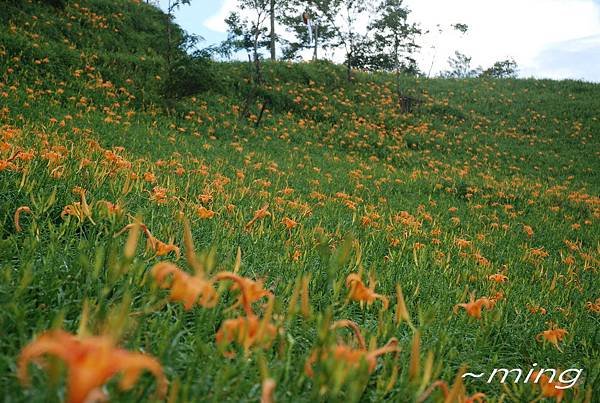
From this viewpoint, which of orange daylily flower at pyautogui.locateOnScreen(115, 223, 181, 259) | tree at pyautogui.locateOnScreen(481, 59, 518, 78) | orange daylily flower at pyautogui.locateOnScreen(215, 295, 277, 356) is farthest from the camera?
tree at pyautogui.locateOnScreen(481, 59, 518, 78)

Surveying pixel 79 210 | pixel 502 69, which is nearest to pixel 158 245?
pixel 79 210

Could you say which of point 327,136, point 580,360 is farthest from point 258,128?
point 580,360

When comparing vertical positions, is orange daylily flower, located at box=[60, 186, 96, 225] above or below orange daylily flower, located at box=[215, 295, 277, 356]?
above

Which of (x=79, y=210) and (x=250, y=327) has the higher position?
(x=79, y=210)

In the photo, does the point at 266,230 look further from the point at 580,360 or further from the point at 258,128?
the point at 258,128

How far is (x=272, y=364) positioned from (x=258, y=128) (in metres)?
9.86

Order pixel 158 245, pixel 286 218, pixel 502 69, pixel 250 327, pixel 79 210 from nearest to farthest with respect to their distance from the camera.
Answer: pixel 250 327 → pixel 158 245 → pixel 79 210 → pixel 286 218 → pixel 502 69

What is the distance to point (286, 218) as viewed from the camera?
2869 mm

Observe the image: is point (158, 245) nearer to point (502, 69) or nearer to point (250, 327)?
Result: point (250, 327)

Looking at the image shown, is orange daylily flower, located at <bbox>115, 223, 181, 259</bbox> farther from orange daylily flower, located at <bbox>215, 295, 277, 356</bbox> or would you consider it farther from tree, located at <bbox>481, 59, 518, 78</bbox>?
tree, located at <bbox>481, 59, 518, 78</bbox>

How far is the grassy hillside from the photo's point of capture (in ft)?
3.96

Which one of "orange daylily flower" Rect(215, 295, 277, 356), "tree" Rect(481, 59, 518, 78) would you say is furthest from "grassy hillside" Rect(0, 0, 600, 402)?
"tree" Rect(481, 59, 518, 78)

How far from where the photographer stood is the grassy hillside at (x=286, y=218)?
3.96 feet

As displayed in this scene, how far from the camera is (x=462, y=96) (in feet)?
67.0
